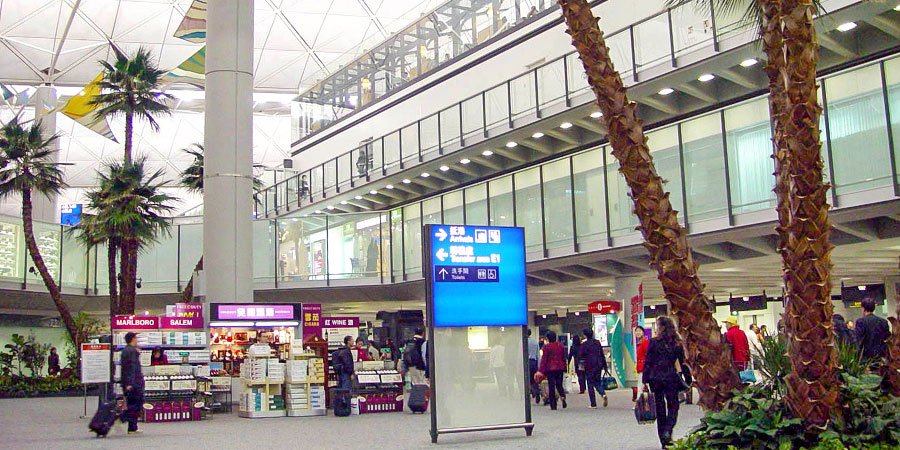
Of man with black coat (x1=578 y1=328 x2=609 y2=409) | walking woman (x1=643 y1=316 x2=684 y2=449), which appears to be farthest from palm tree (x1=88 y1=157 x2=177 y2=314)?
walking woman (x1=643 y1=316 x2=684 y2=449)

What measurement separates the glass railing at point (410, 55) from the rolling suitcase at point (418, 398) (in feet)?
44.0

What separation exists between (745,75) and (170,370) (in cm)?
1517

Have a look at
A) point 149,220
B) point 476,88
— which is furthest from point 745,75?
point 149,220

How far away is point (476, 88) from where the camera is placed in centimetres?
3072

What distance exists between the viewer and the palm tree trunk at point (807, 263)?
815 cm

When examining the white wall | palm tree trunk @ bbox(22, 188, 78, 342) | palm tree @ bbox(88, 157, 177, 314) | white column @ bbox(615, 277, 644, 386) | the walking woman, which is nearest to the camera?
the walking woman

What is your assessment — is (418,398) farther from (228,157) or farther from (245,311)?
(228,157)

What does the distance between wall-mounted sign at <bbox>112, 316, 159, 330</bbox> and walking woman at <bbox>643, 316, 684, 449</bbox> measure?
15696mm

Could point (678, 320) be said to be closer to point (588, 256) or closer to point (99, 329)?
point (588, 256)

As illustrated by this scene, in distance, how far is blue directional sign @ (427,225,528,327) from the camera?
13188 millimetres

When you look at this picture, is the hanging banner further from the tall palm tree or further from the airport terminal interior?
the tall palm tree

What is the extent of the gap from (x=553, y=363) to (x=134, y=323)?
37.2 feet

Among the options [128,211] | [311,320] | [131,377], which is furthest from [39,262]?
[131,377]

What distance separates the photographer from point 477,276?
1350cm
